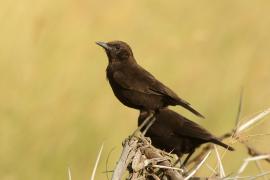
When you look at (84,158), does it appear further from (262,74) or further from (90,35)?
(262,74)

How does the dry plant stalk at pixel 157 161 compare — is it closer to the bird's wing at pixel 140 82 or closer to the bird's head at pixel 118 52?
the bird's wing at pixel 140 82

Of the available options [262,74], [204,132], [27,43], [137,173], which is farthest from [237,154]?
[137,173]

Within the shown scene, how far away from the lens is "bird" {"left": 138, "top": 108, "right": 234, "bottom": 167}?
4.41 metres

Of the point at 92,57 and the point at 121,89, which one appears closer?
the point at 121,89

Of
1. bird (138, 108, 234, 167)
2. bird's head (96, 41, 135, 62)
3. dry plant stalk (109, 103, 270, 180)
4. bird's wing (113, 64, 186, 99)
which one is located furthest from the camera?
bird's head (96, 41, 135, 62)

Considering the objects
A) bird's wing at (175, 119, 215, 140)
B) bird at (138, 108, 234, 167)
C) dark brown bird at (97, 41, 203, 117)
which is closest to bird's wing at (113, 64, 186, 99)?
dark brown bird at (97, 41, 203, 117)

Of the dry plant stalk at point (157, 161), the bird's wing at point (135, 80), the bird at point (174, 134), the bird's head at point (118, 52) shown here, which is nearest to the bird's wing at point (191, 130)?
the bird at point (174, 134)

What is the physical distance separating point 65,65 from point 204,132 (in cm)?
194

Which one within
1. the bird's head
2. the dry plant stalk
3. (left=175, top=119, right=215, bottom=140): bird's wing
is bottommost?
the dry plant stalk

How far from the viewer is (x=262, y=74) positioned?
621 centimetres

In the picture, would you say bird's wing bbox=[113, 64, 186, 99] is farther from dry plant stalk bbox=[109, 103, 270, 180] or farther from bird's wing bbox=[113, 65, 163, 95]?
dry plant stalk bbox=[109, 103, 270, 180]

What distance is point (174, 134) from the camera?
4.54m

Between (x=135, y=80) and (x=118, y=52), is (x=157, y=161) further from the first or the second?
(x=118, y=52)

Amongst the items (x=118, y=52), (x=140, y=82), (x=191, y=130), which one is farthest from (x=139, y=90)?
(x=118, y=52)
